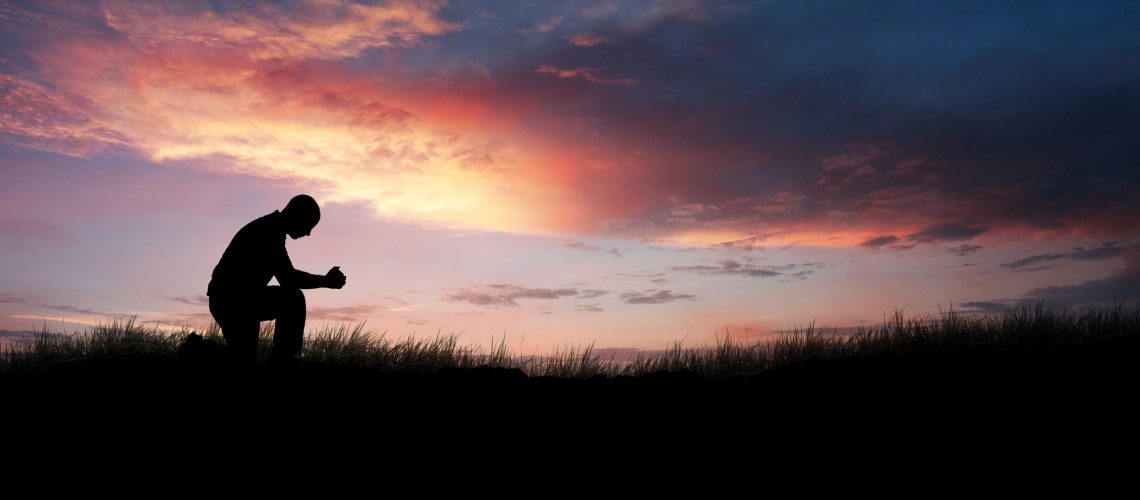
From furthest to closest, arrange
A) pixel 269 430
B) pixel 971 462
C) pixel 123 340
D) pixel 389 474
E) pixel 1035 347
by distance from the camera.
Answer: pixel 123 340 → pixel 1035 347 → pixel 269 430 → pixel 389 474 → pixel 971 462

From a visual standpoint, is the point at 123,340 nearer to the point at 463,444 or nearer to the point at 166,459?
the point at 166,459

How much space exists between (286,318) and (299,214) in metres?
1.16

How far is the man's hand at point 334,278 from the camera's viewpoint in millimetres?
8578

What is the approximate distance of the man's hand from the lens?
8578mm

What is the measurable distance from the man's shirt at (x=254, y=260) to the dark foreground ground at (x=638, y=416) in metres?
0.97

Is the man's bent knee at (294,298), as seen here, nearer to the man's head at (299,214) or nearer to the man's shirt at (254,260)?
the man's shirt at (254,260)

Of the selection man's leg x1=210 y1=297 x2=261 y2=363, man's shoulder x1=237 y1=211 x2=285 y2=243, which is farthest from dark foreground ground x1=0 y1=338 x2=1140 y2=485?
man's shoulder x1=237 y1=211 x2=285 y2=243

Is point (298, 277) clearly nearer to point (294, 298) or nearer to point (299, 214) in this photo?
point (294, 298)

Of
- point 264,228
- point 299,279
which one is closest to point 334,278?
point 299,279

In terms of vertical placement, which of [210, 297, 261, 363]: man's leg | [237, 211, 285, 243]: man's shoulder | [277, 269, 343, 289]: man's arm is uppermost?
[237, 211, 285, 243]: man's shoulder

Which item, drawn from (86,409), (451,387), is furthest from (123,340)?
(451,387)

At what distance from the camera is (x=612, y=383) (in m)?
7.85

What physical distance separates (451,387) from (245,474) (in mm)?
2015

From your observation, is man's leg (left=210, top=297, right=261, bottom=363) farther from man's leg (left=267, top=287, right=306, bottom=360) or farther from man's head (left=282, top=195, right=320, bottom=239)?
man's head (left=282, top=195, right=320, bottom=239)
